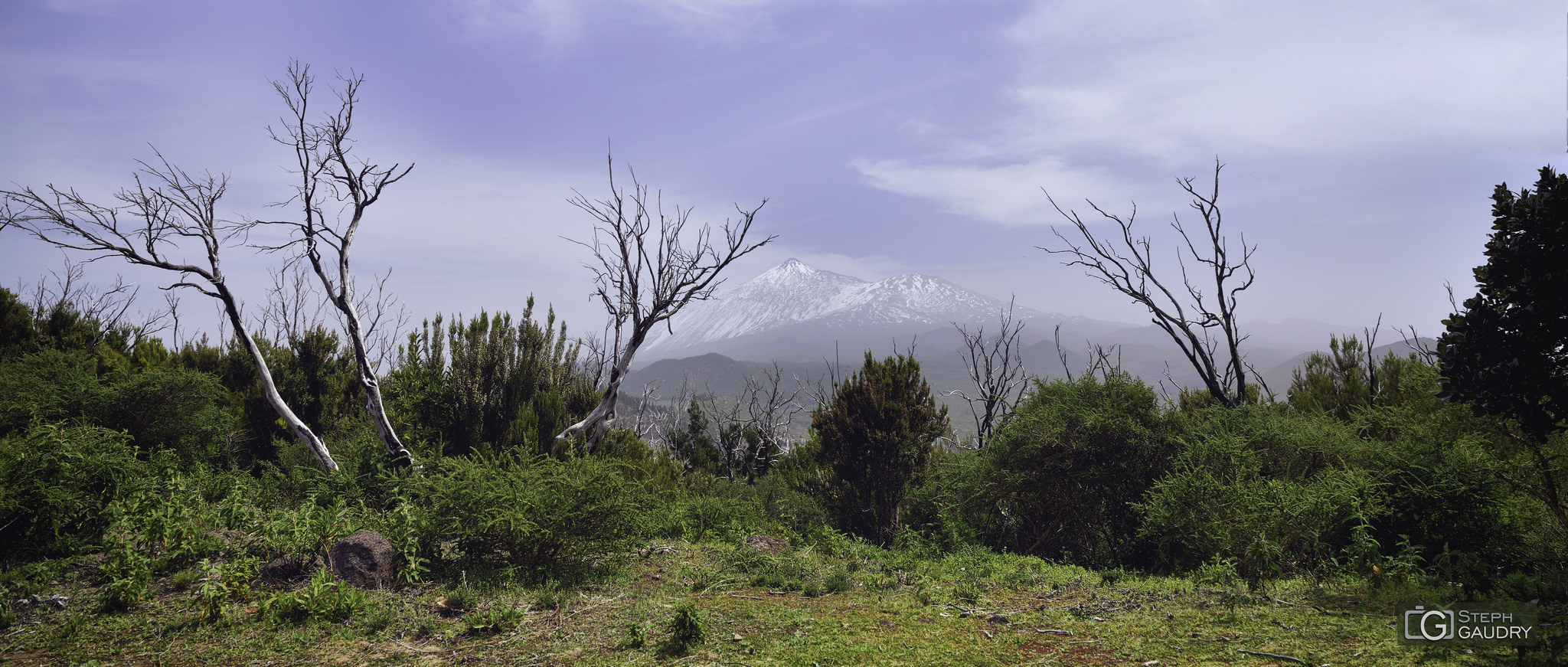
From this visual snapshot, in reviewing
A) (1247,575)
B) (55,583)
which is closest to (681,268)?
(55,583)

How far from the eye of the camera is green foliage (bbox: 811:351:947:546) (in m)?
12.1

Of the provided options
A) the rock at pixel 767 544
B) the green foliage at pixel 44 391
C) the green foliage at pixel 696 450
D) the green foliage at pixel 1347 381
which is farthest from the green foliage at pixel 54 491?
the green foliage at pixel 1347 381

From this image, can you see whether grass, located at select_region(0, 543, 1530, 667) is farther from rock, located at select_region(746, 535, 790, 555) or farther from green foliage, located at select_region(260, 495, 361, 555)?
rock, located at select_region(746, 535, 790, 555)

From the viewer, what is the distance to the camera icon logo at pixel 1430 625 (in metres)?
4.03

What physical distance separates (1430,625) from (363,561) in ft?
27.9

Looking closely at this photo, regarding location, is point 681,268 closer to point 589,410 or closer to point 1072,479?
point 589,410

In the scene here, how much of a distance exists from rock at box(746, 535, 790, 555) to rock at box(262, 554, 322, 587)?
4.69m

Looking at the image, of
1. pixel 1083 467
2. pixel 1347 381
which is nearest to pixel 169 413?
pixel 1083 467

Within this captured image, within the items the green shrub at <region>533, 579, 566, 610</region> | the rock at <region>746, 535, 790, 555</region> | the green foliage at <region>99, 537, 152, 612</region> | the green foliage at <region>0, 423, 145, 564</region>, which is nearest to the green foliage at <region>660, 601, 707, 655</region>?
the green shrub at <region>533, 579, 566, 610</region>

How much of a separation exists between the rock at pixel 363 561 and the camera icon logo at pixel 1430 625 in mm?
8135

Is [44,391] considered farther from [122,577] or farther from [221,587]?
[221,587]

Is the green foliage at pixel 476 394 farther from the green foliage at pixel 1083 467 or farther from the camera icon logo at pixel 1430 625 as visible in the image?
the camera icon logo at pixel 1430 625

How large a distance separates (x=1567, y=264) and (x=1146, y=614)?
3623 millimetres

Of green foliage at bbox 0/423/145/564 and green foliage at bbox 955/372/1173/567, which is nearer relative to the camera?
green foliage at bbox 0/423/145/564
